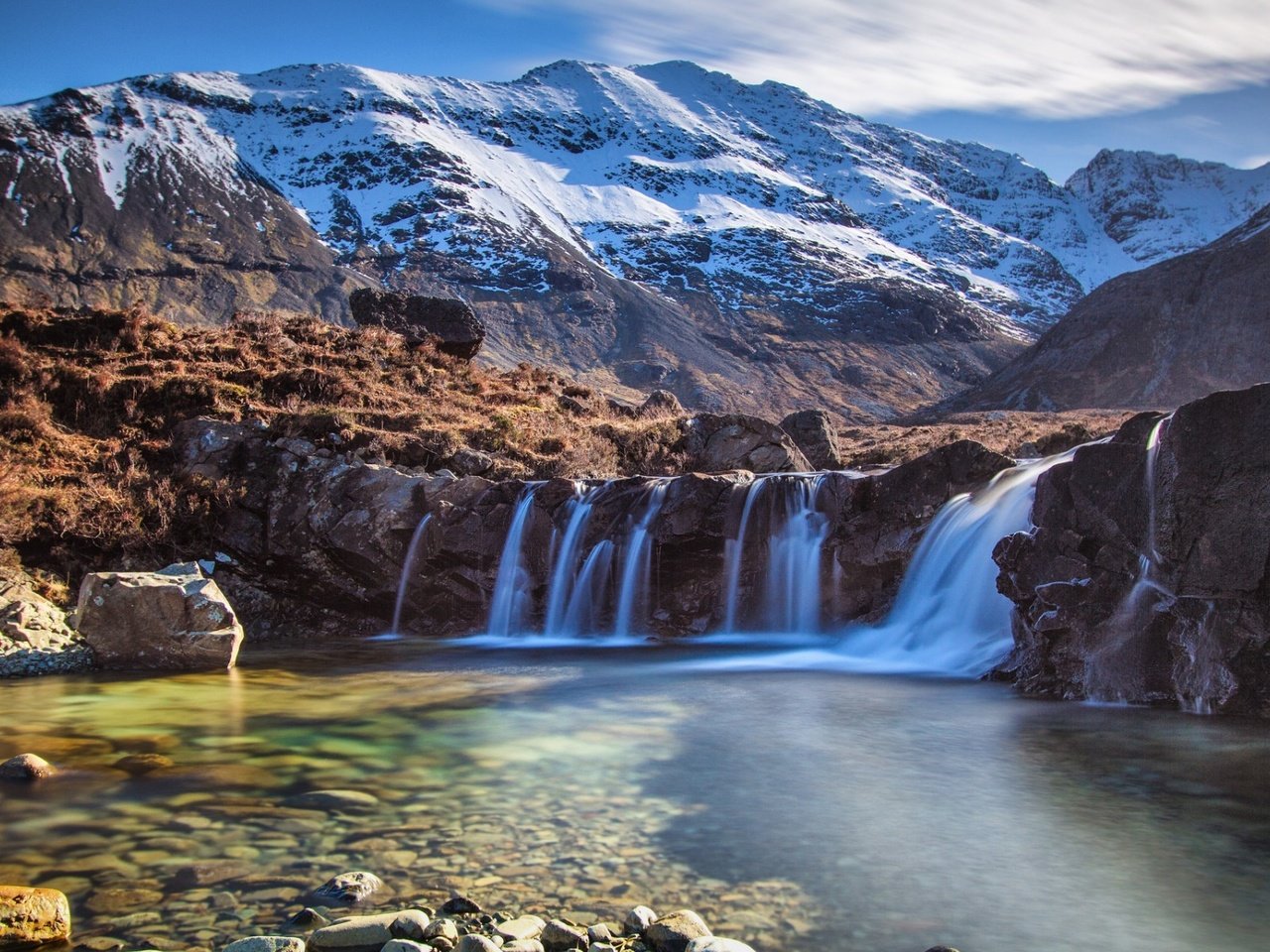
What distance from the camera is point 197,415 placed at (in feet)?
70.0

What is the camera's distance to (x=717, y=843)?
7.13 meters

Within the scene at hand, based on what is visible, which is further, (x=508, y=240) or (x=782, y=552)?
(x=508, y=240)

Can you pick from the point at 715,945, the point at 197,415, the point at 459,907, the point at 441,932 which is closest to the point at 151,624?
the point at 197,415

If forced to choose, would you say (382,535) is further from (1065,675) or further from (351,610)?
(1065,675)

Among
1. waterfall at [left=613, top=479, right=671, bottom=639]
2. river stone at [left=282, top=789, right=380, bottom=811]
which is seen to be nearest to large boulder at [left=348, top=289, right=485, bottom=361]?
waterfall at [left=613, top=479, right=671, bottom=639]

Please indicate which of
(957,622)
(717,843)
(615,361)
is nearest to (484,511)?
(957,622)

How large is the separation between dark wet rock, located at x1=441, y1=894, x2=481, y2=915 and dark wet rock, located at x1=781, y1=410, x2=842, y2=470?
902 inches

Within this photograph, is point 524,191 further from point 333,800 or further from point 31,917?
point 31,917

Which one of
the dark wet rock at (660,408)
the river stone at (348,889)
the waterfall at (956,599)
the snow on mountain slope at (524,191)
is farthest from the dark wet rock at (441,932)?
the snow on mountain slope at (524,191)

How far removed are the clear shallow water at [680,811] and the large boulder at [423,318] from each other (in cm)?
1950

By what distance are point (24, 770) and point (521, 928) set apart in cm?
532

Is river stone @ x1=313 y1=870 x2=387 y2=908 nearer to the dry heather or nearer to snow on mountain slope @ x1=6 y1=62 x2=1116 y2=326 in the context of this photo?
the dry heather

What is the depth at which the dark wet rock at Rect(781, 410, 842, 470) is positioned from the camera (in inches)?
1124

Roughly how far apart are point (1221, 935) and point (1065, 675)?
6454mm
